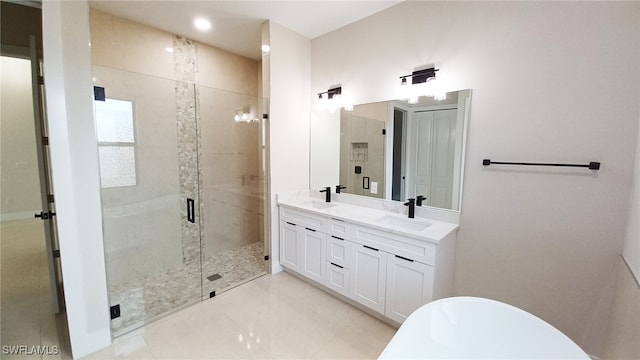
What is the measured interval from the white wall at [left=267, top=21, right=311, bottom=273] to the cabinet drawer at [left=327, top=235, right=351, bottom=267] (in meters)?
0.85

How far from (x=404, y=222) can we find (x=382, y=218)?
0.21 m

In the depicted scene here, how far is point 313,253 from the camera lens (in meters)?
2.77

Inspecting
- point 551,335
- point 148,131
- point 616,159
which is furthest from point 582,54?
point 148,131

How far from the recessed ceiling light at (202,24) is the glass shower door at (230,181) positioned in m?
0.67

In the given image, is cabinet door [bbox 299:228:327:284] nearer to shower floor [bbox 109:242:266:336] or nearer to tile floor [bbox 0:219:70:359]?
shower floor [bbox 109:242:266:336]

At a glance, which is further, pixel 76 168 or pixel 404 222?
pixel 404 222

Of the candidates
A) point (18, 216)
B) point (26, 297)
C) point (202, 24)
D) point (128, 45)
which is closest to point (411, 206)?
point (202, 24)

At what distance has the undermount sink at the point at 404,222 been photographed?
2312mm

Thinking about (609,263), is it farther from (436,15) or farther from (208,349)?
(208,349)

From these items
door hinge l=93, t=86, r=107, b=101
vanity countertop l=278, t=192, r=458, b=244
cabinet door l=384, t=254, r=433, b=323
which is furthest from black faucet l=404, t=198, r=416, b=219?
door hinge l=93, t=86, r=107, b=101

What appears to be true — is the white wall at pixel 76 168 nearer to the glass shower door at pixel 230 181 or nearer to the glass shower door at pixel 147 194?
the glass shower door at pixel 147 194

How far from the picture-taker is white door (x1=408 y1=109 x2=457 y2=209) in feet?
7.48

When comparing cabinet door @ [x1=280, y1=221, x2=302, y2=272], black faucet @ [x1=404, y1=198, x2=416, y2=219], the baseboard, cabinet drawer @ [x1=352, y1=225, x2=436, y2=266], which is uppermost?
black faucet @ [x1=404, y1=198, x2=416, y2=219]

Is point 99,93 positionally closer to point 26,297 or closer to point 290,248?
point 26,297
